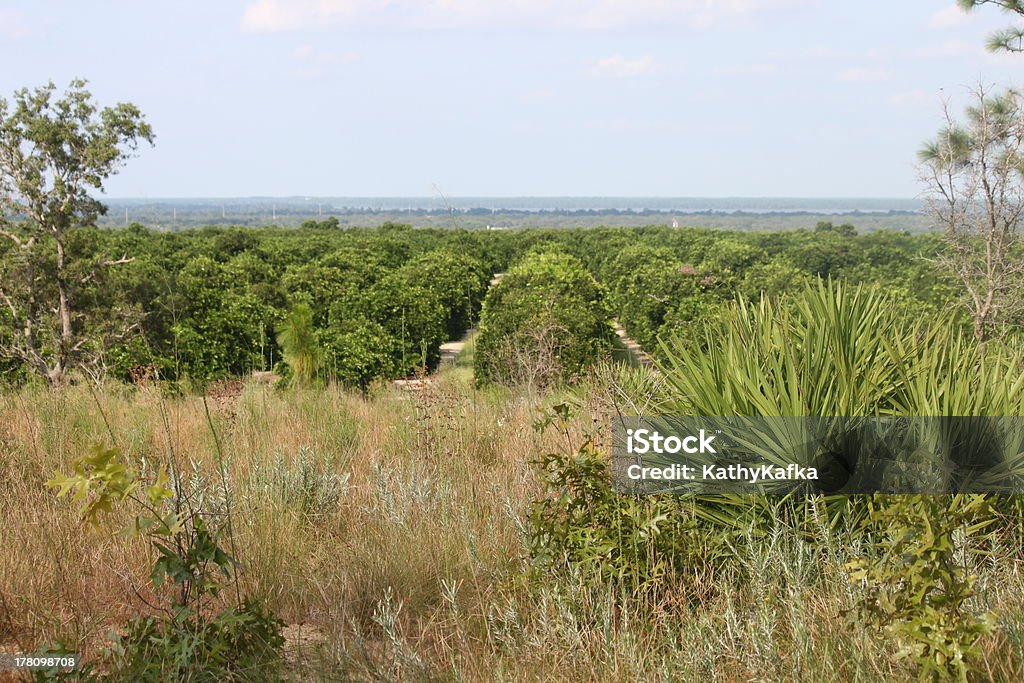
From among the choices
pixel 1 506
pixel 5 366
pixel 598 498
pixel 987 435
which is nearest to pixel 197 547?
pixel 598 498

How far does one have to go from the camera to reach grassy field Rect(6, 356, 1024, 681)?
2.80 meters

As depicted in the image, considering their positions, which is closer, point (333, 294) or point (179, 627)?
point (179, 627)

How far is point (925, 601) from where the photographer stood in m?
2.59

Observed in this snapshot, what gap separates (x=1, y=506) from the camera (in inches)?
176

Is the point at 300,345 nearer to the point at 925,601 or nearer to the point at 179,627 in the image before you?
the point at 179,627

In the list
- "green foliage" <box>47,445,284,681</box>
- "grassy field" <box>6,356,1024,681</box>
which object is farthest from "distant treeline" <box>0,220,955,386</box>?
"green foliage" <box>47,445,284,681</box>

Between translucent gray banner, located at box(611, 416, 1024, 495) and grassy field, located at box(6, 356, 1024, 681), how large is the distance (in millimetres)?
272

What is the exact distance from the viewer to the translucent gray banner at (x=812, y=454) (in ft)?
12.3

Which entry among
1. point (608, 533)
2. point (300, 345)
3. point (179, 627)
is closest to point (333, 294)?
point (300, 345)

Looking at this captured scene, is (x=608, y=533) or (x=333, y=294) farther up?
(x=608, y=533)

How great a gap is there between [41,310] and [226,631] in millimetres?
12117

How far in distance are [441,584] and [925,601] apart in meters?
1.81

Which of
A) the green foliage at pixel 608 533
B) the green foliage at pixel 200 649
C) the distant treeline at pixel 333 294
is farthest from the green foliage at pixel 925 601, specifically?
the distant treeline at pixel 333 294

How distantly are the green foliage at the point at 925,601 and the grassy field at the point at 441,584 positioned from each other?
11cm
